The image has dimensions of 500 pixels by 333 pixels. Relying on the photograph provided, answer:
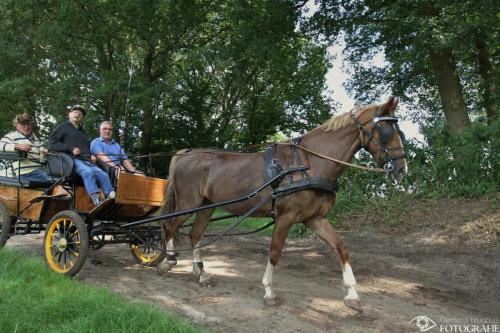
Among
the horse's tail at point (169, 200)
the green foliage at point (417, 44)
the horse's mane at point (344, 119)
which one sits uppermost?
the green foliage at point (417, 44)

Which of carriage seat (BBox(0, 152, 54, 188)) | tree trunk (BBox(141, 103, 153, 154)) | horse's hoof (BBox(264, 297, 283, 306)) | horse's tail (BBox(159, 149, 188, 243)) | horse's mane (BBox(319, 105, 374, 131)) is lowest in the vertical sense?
horse's hoof (BBox(264, 297, 283, 306))

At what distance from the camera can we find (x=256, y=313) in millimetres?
4562

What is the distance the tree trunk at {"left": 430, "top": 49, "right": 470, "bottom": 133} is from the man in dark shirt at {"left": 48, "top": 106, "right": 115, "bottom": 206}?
10520 millimetres

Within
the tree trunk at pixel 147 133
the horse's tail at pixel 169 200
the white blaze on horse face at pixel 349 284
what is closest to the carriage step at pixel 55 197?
the horse's tail at pixel 169 200

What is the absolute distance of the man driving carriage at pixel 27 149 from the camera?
6.70 metres

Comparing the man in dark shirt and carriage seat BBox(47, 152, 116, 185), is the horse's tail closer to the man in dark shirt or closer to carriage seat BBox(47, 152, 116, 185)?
the man in dark shirt

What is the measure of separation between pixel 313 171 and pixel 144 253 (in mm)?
3435

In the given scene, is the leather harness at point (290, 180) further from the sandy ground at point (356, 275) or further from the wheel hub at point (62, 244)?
the wheel hub at point (62, 244)

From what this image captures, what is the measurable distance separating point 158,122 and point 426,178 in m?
14.7

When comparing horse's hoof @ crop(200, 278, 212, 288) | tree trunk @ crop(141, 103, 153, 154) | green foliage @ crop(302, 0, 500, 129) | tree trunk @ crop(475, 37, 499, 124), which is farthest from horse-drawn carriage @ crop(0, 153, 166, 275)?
tree trunk @ crop(141, 103, 153, 154)

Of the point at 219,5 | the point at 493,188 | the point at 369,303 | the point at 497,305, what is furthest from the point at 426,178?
the point at 219,5

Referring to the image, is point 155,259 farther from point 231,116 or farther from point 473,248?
point 231,116

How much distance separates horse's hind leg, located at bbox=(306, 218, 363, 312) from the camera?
15.4 ft

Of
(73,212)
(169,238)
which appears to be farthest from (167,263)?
(73,212)
